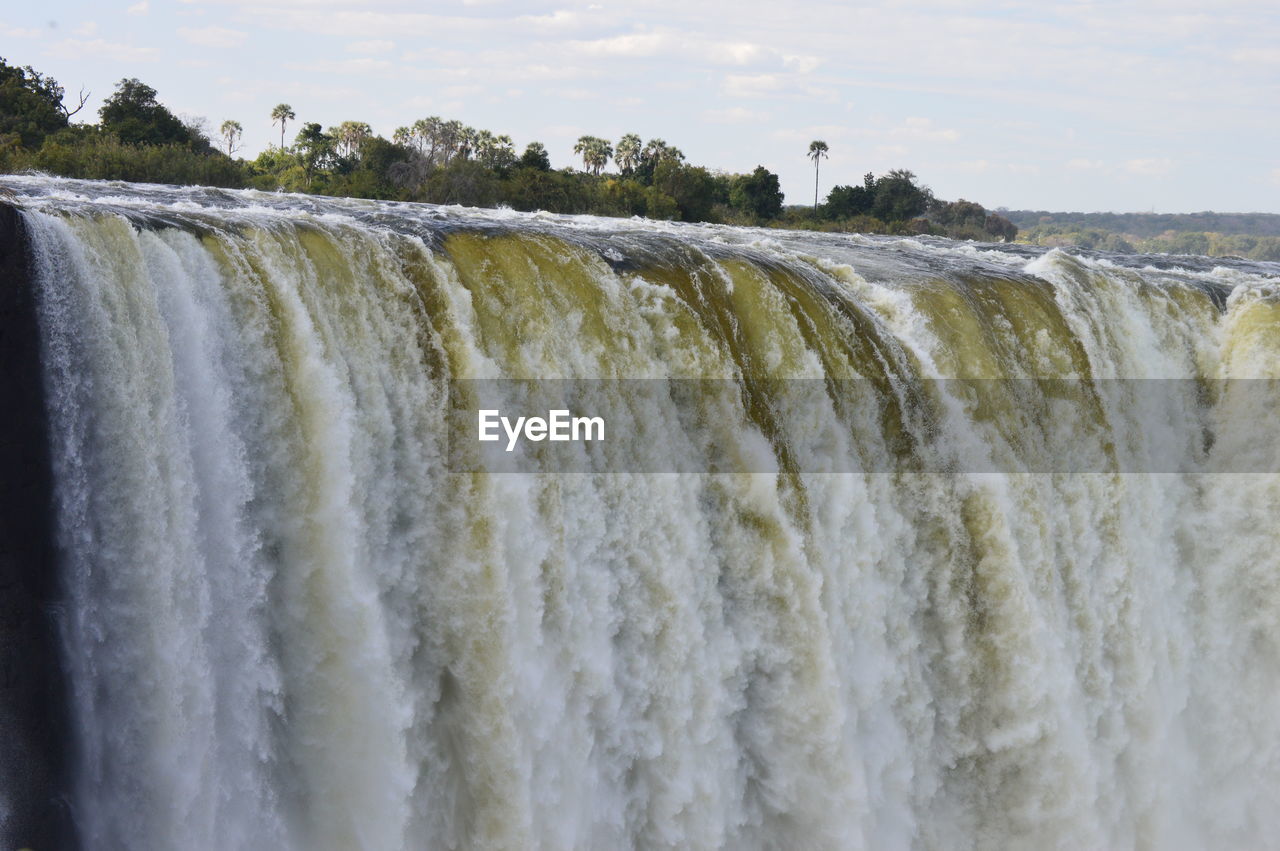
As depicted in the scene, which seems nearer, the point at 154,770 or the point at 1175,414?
the point at 154,770

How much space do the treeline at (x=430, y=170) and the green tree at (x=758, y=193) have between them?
0.15 ft

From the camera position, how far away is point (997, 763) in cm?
1143

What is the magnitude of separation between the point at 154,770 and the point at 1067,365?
9062 mm

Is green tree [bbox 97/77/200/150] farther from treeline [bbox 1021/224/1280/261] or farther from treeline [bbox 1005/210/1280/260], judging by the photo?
treeline [bbox 1005/210/1280/260]

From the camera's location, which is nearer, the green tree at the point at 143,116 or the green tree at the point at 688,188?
the green tree at the point at 143,116

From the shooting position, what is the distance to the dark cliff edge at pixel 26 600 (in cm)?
695

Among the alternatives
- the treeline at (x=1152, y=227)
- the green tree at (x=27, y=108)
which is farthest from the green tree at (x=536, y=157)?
the treeline at (x=1152, y=227)

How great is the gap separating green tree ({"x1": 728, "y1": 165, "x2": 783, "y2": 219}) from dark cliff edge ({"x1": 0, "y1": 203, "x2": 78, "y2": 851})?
3788cm

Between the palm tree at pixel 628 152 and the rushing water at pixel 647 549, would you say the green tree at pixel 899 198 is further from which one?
the rushing water at pixel 647 549

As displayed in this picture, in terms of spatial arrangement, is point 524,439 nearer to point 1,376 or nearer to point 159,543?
point 159,543

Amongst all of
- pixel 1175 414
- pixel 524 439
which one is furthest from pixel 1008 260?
pixel 524 439

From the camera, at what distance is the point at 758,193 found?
44562 mm

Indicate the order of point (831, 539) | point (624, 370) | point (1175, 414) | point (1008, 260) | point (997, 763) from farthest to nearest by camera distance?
point (1008, 260) → point (1175, 414) → point (997, 763) → point (831, 539) → point (624, 370)

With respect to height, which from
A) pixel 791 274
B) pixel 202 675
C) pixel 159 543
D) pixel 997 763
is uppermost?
pixel 791 274
